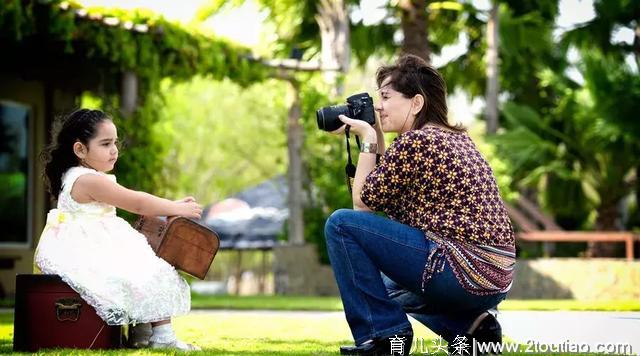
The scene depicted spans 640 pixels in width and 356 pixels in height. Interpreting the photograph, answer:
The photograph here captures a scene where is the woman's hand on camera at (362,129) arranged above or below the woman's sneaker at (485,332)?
above

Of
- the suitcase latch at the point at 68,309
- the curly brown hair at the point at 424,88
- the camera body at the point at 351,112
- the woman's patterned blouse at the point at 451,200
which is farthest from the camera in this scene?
the camera body at the point at 351,112

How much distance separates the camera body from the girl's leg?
61cm

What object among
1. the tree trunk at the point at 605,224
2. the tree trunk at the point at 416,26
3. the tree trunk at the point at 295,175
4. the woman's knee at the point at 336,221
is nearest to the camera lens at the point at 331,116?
the woman's knee at the point at 336,221

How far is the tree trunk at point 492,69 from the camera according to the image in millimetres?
18484

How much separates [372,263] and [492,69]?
15079 mm

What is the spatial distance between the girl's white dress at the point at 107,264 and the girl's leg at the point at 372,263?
0.90 m

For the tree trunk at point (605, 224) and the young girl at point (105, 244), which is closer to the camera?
the young girl at point (105, 244)

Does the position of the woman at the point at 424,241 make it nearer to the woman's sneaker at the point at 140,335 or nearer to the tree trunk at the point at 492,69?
the woman's sneaker at the point at 140,335

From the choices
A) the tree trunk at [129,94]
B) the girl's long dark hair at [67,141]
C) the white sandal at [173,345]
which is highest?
the tree trunk at [129,94]

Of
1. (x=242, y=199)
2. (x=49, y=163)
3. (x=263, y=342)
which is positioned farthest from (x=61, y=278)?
(x=242, y=199)

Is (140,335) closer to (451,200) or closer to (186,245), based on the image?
(186,245)

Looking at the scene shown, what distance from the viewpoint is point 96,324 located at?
14.8 feet

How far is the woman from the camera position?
13.2 feet

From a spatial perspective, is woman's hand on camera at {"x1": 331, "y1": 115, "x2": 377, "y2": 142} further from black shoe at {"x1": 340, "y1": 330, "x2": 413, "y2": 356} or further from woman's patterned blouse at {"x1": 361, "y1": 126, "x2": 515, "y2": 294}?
black shoe at {"x1": 340, "y1": 330, "x2": 413, "y2": 356}
